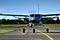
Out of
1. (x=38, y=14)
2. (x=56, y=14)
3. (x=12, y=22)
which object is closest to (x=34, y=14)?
Answer: (x=38, y=14)

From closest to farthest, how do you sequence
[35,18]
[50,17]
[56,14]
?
[35,18] < [56,14] < [50,17]

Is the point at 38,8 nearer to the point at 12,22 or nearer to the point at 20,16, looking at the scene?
the point at 20,16

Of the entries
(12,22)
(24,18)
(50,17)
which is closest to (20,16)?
(24,18)

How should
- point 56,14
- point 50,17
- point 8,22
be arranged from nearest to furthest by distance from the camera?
point 56,14 → point 50,17 → point 8,22

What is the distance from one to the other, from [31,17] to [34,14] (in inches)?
34.5

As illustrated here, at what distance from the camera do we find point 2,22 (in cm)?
9231

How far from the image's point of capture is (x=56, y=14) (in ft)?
110

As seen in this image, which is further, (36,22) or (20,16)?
(20,16)

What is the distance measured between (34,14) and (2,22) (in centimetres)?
6210

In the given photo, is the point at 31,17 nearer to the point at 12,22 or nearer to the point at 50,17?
the point at 50,17

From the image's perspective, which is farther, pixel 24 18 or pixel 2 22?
pixel 2 22

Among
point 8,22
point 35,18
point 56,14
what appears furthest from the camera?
point 8,22

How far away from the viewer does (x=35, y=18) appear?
3105 cm

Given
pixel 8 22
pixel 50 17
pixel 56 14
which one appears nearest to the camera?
pixel 56 14
